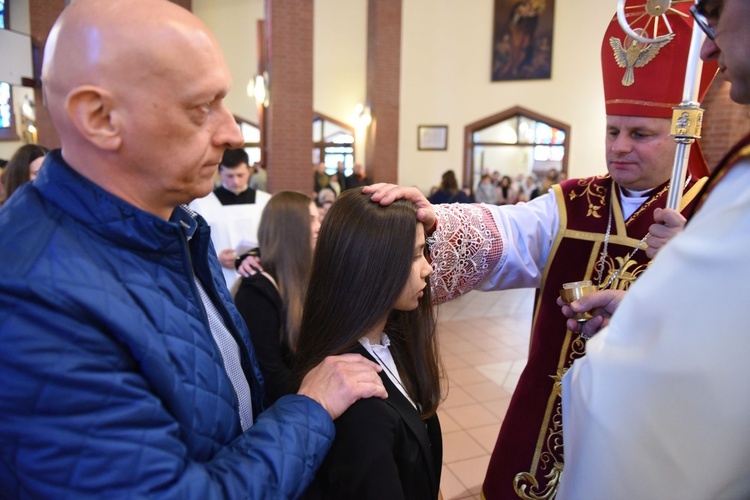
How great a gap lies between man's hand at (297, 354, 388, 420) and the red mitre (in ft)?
3.88

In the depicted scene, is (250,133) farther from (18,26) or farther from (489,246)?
(489,246)

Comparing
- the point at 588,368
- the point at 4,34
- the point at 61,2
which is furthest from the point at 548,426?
the point at 61,2

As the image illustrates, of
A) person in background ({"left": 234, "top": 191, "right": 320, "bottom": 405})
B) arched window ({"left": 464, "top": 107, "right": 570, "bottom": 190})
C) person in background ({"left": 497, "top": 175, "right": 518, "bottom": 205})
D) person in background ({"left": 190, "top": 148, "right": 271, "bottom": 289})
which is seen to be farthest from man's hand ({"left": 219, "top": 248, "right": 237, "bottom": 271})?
person in background ({"left": 497, "top": 175, "right": 518, "bottom": 205})

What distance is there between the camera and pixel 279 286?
220cm

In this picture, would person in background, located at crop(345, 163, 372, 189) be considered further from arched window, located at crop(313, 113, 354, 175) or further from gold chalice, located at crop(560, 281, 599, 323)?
gold chalice, located at crop(560, 281, 599, 323)

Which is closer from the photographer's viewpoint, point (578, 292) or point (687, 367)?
point (687, 367)

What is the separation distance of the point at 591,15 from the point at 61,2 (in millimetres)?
9329

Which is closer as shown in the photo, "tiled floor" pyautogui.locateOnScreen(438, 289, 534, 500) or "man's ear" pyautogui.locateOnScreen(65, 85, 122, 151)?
"man's ear" pyautogui.locateOnScreen(65, 85, 122, 151)

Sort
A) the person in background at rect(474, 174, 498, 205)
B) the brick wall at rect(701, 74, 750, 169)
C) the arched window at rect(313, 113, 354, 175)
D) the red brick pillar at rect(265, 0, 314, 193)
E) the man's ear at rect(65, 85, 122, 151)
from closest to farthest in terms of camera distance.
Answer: the man's ear at rect(65, 85, 122, 151)
the brick wall at rect(701, 74, 750, 169)
the red brick pillar at rect(265, 0, 314, 193)
the person in background at rect(474, 174, 498, 205)
the arched window at rect(313, 113, 354, 175)

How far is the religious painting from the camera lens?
11.0 metres

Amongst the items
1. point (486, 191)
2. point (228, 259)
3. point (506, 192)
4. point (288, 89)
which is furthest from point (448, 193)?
point (506, 192)

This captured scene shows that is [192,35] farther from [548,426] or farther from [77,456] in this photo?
[548,426]

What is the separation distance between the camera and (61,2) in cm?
796

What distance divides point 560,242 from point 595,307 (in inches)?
19.6
